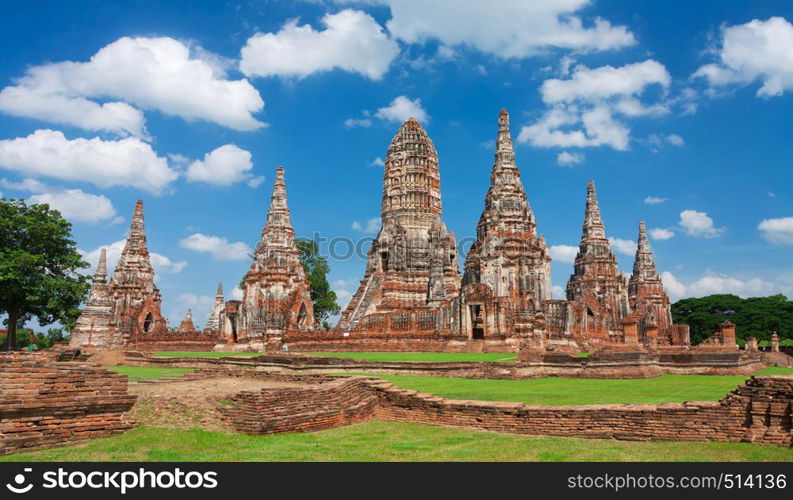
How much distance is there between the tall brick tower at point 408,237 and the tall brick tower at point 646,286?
842 inches

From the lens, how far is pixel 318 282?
2229 inches

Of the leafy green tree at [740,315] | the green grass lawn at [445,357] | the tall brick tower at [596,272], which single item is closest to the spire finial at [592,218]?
the tall brick tower at [596,272]

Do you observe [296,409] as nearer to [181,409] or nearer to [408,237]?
[181,409]

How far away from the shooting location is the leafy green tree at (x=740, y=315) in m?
66.3

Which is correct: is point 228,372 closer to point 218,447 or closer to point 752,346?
point 218,447

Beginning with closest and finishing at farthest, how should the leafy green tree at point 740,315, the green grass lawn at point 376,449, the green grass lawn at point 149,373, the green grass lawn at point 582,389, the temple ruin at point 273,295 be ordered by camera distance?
the green grass lawn at point 376,449 < the green grass lawn at point 582,389 < the green grass lawn at point 149,373 < the temple ruin at point 273,295 < the leafy green tree at point 740,315

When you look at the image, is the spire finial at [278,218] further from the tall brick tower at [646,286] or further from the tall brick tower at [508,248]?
the tall brick tower at [646,286]

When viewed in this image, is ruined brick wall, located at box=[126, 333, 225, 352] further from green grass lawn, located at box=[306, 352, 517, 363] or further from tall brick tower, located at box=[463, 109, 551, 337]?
tall brick tower, located at box=[463, 109, 551, 337]

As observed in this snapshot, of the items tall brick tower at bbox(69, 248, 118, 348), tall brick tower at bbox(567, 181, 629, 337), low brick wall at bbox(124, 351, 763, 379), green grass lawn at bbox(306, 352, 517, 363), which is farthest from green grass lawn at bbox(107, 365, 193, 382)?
tall brick tower at bbox(567, 181, 629, 337)

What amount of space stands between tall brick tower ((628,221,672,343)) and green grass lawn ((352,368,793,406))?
1630 inches

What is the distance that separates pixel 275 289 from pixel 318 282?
14.8 meters

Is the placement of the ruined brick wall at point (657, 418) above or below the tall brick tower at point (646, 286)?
below

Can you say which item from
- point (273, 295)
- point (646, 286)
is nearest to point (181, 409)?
point (273, 295)

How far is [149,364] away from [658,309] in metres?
46.6
